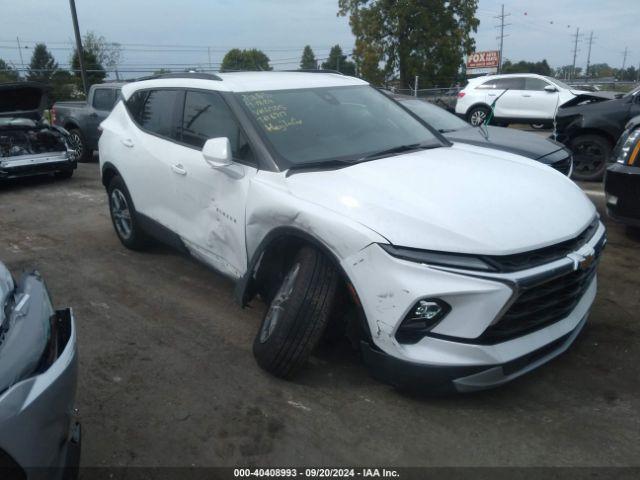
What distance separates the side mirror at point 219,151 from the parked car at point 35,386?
53.8 inches

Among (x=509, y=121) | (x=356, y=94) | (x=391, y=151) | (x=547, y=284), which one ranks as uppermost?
(x=356, y=94)

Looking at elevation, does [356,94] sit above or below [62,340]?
above

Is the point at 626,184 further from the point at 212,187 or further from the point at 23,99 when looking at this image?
the point at 23,99

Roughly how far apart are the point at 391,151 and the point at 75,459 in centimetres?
252

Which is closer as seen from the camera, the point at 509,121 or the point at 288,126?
the point at 288,126

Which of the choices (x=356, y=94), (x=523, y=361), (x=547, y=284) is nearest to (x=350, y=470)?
(x=523, y=361)

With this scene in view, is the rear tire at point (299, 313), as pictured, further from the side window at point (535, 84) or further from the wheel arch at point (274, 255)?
the side window at point (535, 84)

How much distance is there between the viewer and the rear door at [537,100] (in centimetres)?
1477

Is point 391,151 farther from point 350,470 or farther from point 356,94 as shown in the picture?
point 350,470

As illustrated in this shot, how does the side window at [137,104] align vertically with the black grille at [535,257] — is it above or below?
above

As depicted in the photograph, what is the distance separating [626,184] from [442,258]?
3.39 metres

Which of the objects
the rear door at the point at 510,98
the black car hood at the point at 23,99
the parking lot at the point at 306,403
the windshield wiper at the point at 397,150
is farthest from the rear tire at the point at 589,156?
the black car hood at the point at 23,99

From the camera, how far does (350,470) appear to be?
98.4 inches


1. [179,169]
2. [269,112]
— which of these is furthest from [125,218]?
[269,112]
